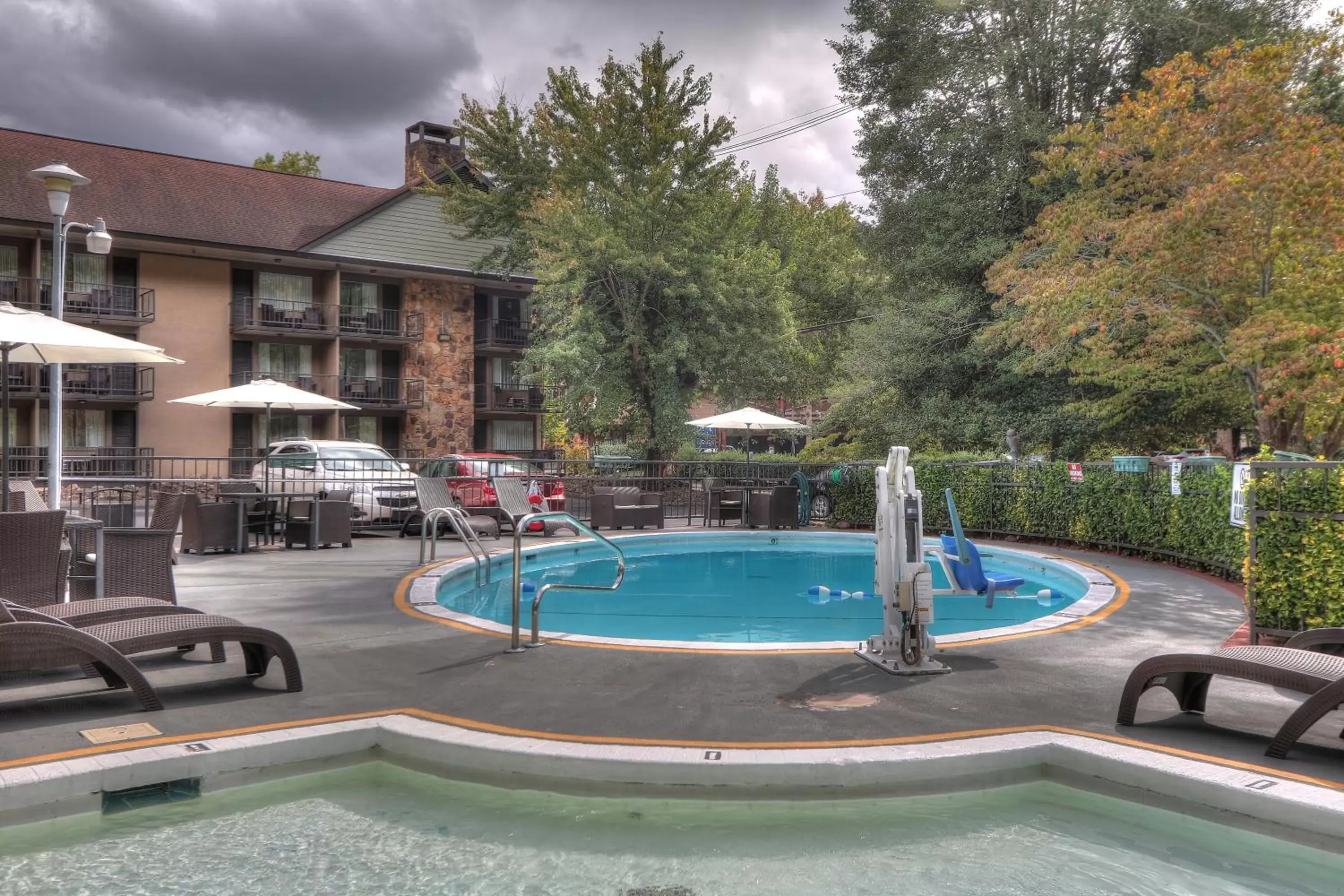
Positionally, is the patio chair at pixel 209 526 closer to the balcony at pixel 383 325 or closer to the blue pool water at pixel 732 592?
the blue pool water at pixel 732 592

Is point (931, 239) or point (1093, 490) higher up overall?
point (931, 239)

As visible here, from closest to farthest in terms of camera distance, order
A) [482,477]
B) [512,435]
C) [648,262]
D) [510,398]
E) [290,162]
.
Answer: [482,477], [648,262], [510,398], [512,435], [290,162]

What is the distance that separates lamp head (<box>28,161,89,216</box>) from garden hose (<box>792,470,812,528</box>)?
13775 millimetres

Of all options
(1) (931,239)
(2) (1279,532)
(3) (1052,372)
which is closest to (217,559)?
(2) (1279,532)

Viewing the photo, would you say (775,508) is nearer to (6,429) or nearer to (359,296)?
(6,429)

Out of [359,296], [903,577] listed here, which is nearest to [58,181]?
[903,577]

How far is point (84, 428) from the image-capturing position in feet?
89.6

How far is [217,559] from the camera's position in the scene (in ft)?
42.5

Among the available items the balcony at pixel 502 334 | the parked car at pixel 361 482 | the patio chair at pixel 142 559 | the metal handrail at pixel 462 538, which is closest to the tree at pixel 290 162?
the balcony at pixel 502 334

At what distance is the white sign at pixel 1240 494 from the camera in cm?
755

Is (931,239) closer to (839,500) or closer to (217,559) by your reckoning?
(839,500)

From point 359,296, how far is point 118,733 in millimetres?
29936

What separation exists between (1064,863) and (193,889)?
352 centimetres

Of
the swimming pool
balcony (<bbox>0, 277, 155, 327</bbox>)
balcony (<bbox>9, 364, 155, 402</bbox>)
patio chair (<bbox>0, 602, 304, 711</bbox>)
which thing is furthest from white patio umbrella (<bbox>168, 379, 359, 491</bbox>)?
balcony (<bbox>0, 277, 155, 327</bbox>)
